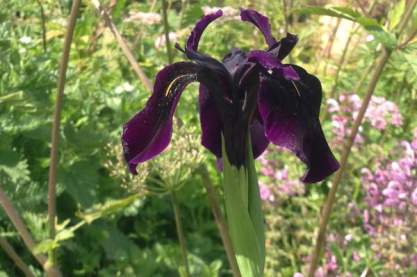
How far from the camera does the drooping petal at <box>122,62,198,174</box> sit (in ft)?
3.86

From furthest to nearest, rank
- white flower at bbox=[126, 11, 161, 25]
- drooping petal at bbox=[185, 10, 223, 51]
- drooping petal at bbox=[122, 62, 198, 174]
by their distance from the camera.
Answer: white flower at bbox=[126, 11, 161, 25] → drooping petal at bbox=[185, 10, 223, 51] → drooping petal at bbox=[122, 62, 198, 174]

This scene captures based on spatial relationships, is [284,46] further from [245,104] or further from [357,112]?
[357,112]

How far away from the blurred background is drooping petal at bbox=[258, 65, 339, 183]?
65cm

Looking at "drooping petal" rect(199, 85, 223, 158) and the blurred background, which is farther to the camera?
the blurred background

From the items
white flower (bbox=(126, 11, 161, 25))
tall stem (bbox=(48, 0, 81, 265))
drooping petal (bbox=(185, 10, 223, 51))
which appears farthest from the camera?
white flower (bbox=(126, 11, 161, 25))

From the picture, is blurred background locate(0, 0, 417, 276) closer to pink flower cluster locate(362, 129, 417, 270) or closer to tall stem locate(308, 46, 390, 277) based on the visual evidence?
pink flower cluster locate(362, 129, 417, 270)

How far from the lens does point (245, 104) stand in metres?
1.25

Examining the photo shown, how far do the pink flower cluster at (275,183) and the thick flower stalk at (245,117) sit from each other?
1575mm

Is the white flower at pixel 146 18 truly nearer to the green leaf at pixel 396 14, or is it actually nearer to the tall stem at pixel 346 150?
the tall stem at pixel 346 150

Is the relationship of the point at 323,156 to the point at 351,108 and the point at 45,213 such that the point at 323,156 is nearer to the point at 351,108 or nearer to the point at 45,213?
the point at 45,213

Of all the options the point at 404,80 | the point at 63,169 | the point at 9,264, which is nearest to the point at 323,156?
the point at 63,169

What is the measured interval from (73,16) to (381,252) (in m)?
1.41

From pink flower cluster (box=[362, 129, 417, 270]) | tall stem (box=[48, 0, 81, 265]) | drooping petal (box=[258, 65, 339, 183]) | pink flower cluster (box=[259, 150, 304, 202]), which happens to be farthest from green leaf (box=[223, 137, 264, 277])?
pink flower cluster (box=[259, 150, 304, 202])

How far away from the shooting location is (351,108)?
120 inches
